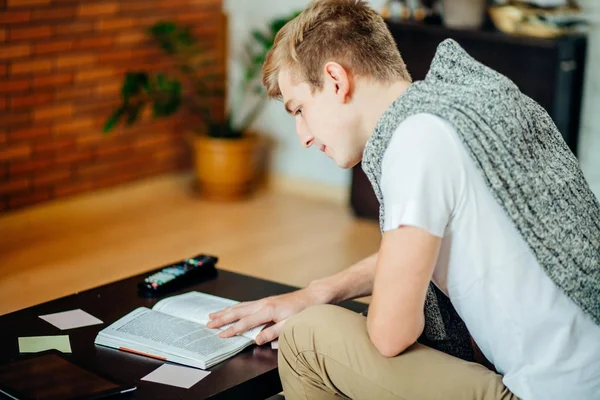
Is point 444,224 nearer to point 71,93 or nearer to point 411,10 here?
point 411,10

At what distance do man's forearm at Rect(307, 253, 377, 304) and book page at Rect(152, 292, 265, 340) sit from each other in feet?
0.65

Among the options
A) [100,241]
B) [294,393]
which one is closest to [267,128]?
[100,241]

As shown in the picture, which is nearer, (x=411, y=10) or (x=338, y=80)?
(x=338, y=80)

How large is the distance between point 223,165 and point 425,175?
286 cm

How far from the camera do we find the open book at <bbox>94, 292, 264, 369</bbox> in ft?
5.40

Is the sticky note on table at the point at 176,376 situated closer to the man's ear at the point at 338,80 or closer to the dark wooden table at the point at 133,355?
the dark wooden table at the point at 133,355

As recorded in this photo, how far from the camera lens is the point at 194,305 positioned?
1893mm

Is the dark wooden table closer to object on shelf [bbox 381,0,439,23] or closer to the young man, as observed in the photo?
the young man

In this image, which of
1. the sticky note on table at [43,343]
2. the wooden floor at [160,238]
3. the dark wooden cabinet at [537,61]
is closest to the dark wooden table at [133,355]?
the sticky note on table at [43,343]

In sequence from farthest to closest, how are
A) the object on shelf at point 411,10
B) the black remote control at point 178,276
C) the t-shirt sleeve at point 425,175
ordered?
the object on shelf at point 411,10 → the black remote control at point 178,276 → the t-shirt sleeve at point 425,175

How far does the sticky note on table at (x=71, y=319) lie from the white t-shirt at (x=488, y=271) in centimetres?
75

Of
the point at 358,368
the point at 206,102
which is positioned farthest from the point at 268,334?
the point at 206,102

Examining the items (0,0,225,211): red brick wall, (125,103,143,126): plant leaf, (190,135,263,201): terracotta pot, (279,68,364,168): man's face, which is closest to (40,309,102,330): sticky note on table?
(279,68,364,168): man's face

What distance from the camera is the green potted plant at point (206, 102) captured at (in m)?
3.96
